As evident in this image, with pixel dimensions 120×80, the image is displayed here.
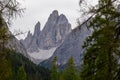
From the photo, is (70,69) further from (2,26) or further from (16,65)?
(16,65)

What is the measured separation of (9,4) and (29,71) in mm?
149473

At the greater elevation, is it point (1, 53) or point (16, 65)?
point (1, 53)

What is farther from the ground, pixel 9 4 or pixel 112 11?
pixel 9 4

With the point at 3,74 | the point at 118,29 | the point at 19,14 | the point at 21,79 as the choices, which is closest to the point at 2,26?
the point at 19,14

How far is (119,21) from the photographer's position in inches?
350

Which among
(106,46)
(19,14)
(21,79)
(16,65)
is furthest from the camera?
(16,65)

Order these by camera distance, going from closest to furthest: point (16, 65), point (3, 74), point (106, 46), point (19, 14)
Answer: point (19, 14) → point (3, 74) → point (106, 46) → point (16, 65)

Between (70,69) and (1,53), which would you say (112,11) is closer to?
(1,53)

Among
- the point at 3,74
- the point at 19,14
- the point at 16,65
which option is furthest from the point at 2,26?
the point at 16,65

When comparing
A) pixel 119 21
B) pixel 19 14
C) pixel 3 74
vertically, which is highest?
pixel 19 14

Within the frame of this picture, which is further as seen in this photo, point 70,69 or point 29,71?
point 29,71

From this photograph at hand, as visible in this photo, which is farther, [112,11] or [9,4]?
[112,11]

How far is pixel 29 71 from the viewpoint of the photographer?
6181 inches

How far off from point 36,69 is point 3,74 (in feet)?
511
